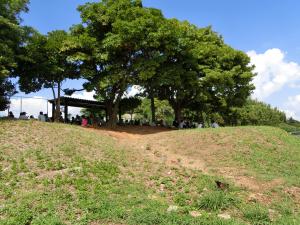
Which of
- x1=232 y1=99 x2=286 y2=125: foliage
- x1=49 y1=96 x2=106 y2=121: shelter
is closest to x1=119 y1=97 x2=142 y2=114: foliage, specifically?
x1=49 y1=96 x2=106 y2=121: shelter

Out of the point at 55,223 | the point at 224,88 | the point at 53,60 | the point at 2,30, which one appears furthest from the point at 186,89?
the point at 55,223

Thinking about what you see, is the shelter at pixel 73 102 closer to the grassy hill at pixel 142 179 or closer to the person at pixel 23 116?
the person at pixel 23 116

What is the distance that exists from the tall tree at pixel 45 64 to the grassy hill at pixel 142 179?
19.1ft

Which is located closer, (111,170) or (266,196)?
(266,196)

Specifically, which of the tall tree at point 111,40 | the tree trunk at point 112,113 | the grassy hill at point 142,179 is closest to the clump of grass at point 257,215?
the grassy hill at point 142,179

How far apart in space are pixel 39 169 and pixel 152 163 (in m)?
4.09

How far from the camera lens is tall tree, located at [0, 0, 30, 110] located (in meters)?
18.8

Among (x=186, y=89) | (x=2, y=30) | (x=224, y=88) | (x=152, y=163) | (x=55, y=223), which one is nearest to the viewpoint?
(x=55, y=223)

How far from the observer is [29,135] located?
51.4 feet

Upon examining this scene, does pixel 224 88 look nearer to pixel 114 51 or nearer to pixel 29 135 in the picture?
pixel 114 51

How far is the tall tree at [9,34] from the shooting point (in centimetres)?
1883

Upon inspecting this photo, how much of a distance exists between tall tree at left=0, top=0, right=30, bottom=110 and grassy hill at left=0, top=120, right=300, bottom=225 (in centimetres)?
344

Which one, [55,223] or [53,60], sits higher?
[53,60]

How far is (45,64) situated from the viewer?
2255 cm
